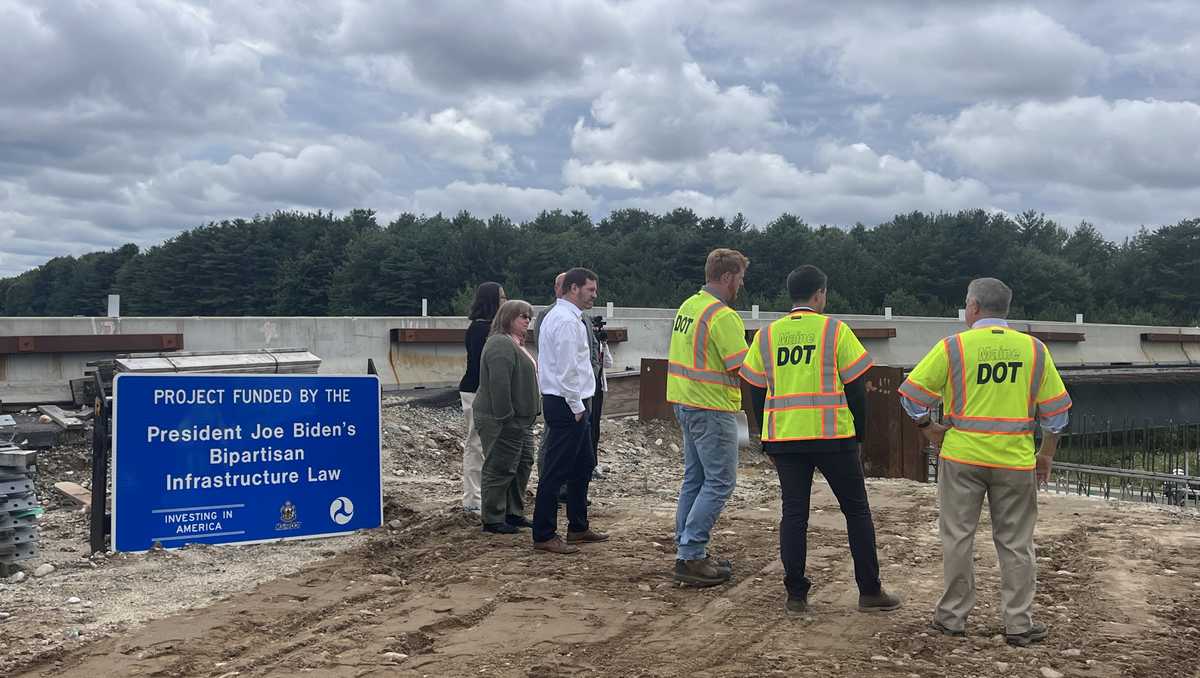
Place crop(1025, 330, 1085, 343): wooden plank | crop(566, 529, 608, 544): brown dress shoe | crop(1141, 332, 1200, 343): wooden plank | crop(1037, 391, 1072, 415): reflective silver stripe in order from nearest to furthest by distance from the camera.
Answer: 1. crop(1037, 391, 1072, 415): reflective silver stripe
2. crop(566, 529, 608, 544): brown dress shoe
3. crop(1025, 330, 1085, 343): wooden plank
4. crop(1141, 332, 1200, 343): wooden plank

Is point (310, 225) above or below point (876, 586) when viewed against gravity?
above

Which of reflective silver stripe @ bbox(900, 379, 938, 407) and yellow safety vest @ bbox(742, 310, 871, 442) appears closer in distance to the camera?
reflective silver stripe @ bbox(900, 379, 938, 407)

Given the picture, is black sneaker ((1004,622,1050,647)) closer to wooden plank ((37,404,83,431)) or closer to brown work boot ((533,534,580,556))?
brown work boot ((533,534,580,556))

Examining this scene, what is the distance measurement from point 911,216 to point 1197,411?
5970cm

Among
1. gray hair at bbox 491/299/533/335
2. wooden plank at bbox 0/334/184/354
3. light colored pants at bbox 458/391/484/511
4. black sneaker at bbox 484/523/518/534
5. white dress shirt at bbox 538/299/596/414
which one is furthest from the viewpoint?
wooden plank at bbox 0/334/184/354

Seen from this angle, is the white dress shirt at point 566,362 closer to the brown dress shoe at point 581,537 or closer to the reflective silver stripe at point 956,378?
the brown dress shoe at point 581,537

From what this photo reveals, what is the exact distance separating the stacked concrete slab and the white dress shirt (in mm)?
3279

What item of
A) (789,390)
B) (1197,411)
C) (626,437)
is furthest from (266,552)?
(1197,411)

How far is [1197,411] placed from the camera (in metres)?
25.7

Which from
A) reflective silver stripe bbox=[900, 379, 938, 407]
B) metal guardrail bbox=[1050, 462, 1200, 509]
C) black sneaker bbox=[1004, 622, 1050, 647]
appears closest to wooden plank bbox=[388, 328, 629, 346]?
metal guardrail bbox=[1050, 462, 1200, 509]

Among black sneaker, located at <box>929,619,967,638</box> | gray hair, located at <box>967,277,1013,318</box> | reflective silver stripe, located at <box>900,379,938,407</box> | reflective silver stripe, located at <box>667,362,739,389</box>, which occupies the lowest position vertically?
black sneaker, located at <box>929,619,967,638</box>

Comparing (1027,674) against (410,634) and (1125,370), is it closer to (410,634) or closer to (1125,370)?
(410,634)

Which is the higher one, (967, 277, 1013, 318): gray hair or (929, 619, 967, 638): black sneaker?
(967, 277, 1013, 318): gray hair

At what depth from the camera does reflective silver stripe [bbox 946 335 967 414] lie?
202 inches
